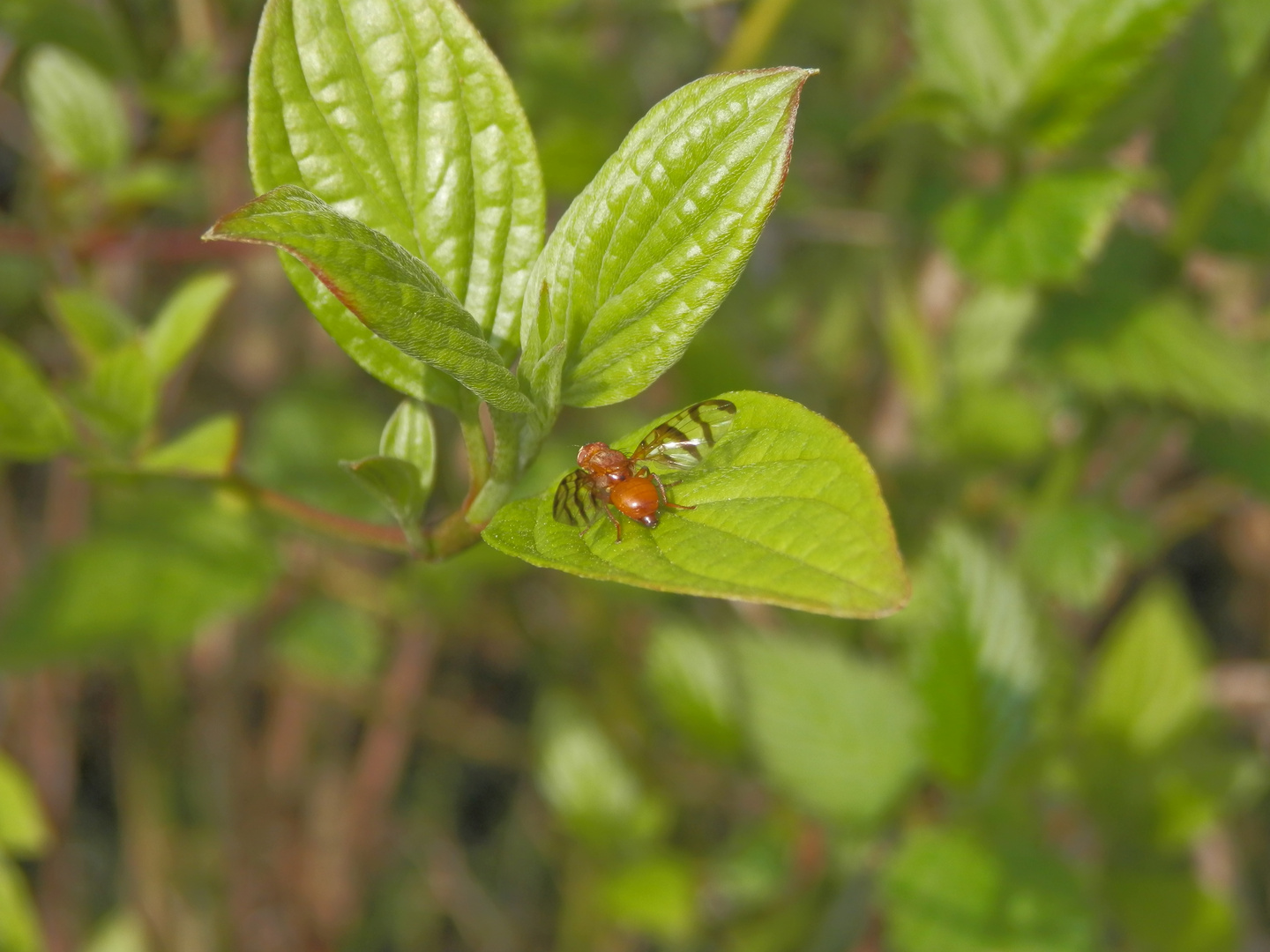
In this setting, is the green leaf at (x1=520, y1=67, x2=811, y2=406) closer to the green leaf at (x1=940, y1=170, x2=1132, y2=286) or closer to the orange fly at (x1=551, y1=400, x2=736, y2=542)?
the orange fly at (x1=551, y1=400, x2=736, y2=542)

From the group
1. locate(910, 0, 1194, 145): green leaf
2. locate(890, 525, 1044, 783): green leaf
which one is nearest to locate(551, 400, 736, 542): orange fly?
locate(910, 0, 1194, 145): green leaf

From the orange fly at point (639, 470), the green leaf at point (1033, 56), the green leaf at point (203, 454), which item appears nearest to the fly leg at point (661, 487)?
the orange fly at point (639, 470)

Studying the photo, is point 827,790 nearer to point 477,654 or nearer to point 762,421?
point 762,421

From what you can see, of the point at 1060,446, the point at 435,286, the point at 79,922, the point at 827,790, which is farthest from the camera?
the point at 79,922

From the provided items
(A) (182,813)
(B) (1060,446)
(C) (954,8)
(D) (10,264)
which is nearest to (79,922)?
(A) (182,813)

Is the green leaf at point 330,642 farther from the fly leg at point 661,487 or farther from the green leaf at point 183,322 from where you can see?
the fly leg at point 661,487
